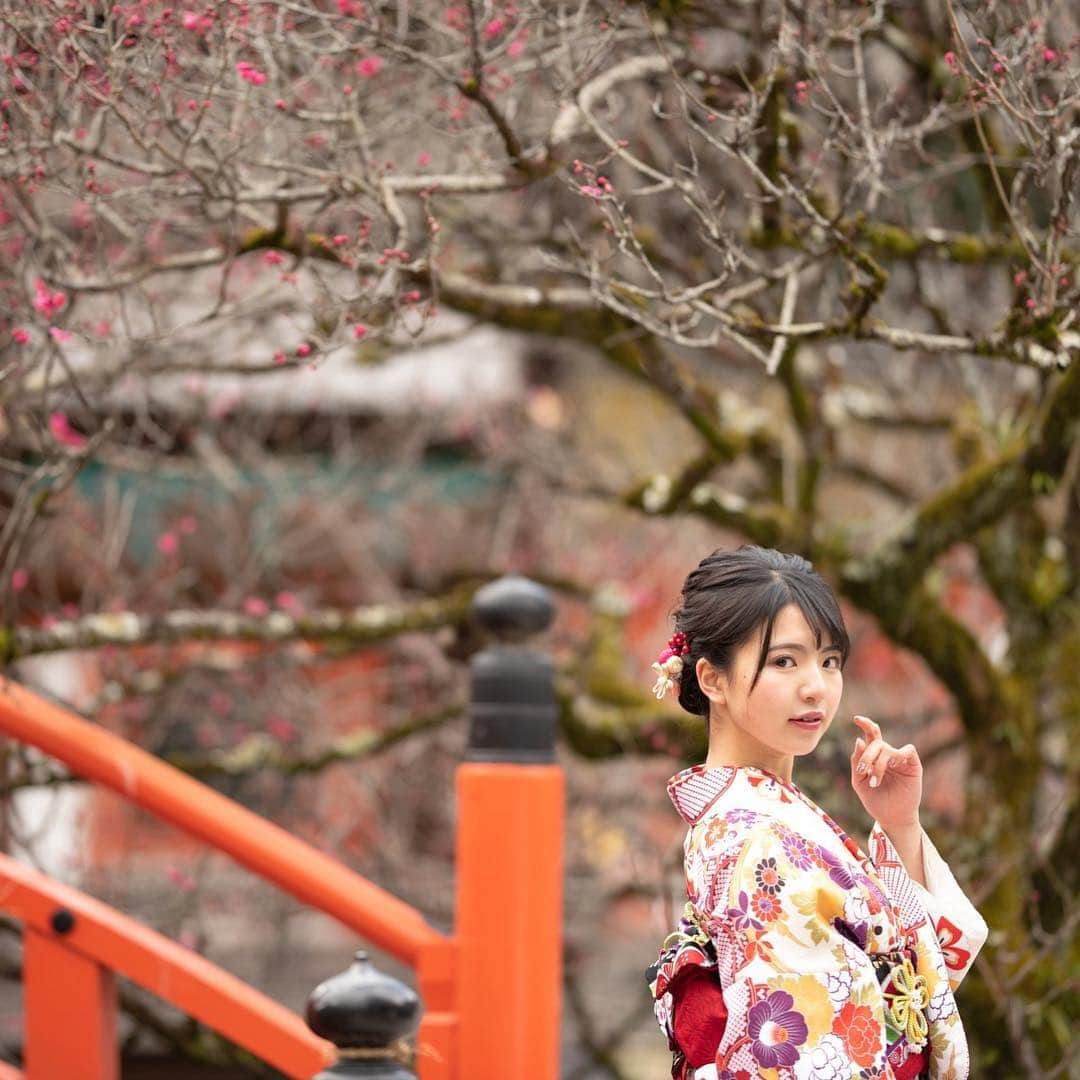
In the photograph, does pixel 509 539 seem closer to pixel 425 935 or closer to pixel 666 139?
pixel 666 139

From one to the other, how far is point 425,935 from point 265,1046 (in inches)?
19.4

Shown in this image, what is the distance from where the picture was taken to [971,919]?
2.69 metres

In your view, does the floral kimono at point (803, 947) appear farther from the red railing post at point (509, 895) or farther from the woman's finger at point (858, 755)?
the red railing post at point (509, 895)

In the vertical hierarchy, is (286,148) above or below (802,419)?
above

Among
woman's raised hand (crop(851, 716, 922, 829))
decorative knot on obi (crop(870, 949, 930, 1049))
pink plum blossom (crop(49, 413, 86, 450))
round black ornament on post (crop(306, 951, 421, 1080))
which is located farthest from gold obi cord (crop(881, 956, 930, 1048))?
pink plum blossom (crop(49, 413, 86, 450))

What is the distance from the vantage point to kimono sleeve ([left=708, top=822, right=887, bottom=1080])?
2.38m

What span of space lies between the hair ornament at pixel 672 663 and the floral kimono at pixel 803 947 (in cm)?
18

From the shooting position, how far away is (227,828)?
429 centimetres

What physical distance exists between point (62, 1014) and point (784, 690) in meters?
2.43

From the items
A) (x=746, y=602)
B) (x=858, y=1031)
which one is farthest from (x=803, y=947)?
(x=746, y=602)

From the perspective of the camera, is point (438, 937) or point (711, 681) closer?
point (711, 681)

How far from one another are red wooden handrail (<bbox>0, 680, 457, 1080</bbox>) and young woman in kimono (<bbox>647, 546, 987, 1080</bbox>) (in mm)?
1724

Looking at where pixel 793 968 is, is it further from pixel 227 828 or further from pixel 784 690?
pixel 227 828

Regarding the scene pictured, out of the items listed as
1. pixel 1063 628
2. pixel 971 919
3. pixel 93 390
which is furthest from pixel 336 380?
pixel 971 919
